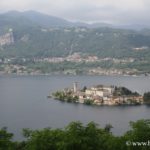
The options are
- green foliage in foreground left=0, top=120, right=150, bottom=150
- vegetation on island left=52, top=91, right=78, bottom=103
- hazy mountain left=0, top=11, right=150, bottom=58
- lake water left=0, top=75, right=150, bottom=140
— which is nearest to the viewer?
green foliage in foreground left=0, top=120, right=150, bottom=150

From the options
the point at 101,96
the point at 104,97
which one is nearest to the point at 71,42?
the point at 101,96

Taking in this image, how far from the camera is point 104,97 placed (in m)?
39.8

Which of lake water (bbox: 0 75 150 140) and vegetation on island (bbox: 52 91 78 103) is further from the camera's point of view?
vegetation on island (bbox: 52 91 78 103)

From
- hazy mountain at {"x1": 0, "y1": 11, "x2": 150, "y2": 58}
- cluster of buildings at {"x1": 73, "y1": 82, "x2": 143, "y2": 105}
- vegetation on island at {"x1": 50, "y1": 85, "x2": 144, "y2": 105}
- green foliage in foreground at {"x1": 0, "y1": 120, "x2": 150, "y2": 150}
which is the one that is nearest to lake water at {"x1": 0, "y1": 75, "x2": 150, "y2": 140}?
vegetation on island at {"x1": 50, "y1": 85, "x2": 144, "y2": 105}

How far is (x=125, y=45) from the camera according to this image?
104 m

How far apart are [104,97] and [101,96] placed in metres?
0.61

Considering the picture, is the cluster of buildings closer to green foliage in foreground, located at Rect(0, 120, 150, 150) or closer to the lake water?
the lake water

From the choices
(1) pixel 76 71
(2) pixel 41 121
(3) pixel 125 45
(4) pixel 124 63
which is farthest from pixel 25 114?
(3) pixel 125 45

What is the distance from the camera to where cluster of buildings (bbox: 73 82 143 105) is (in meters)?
38.1

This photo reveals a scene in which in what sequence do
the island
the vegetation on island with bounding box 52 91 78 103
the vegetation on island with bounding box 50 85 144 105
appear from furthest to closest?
the vegetation on island with bounding box 52 91 78 103, the island, the vegetation on island with bounding box 50 85 144 105

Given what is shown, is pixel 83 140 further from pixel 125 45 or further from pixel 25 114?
pixel 125 45

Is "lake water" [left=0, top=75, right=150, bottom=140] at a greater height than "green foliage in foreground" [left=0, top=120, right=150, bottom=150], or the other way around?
"green foliage in foreground" [left=0, top=120, right=150, bottom=150]

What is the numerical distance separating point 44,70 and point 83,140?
77401 mm

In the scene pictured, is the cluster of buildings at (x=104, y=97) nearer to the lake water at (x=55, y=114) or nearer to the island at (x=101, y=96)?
the island at (x=101, y=96)
